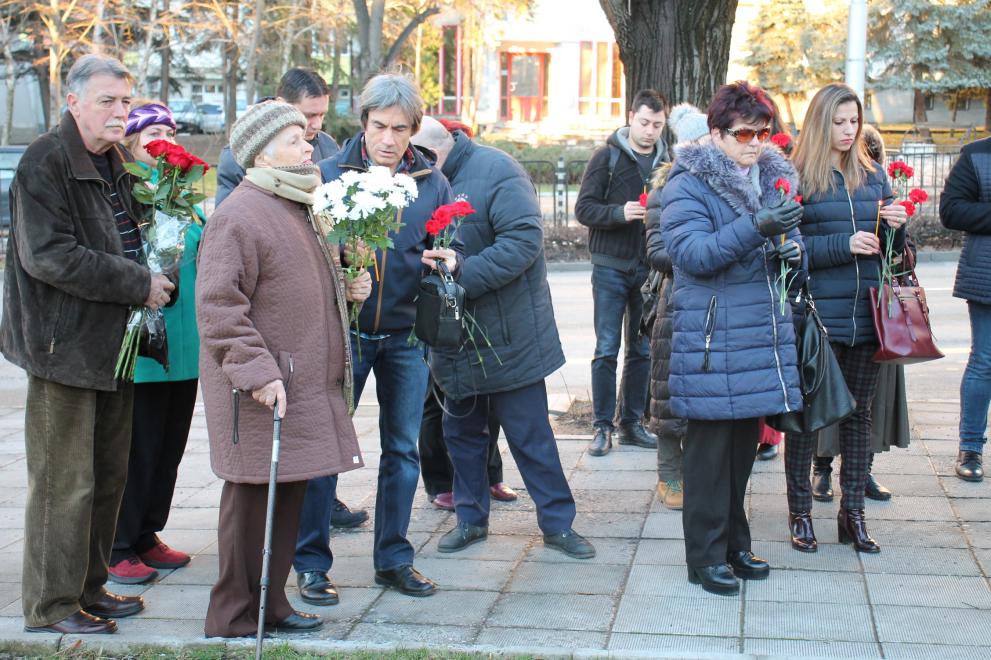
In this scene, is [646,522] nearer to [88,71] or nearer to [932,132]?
[88,71]

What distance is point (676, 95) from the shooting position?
8039mm

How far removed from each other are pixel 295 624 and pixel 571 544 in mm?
1432

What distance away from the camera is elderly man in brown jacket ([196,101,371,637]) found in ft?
13.4

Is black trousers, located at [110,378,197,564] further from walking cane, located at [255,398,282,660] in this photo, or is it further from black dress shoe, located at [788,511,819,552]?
black dress shoe, located at [788,511,819,552]

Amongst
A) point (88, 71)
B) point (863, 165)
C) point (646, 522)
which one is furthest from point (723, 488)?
point (88, 71)

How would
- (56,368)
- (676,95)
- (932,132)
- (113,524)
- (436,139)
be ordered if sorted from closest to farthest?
(56,368) → (113,524) → (436,139) → (676,95) → (932,132)

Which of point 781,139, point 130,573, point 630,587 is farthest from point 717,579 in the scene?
point 130,573

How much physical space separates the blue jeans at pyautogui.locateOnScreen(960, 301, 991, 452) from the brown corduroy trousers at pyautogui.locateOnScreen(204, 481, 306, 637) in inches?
154

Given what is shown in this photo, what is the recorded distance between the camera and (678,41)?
802 cm

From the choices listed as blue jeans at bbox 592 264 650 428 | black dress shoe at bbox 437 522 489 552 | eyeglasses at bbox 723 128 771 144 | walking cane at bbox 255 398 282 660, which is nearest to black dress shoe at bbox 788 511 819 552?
black dress shoe at bbox 437 522 489 552

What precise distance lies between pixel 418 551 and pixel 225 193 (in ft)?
6.26

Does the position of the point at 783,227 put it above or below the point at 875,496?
above

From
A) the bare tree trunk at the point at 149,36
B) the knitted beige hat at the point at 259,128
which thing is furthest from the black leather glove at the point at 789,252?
the bare tree trunk at the point at 149,36

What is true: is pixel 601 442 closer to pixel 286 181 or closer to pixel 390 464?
pixel 390 464
